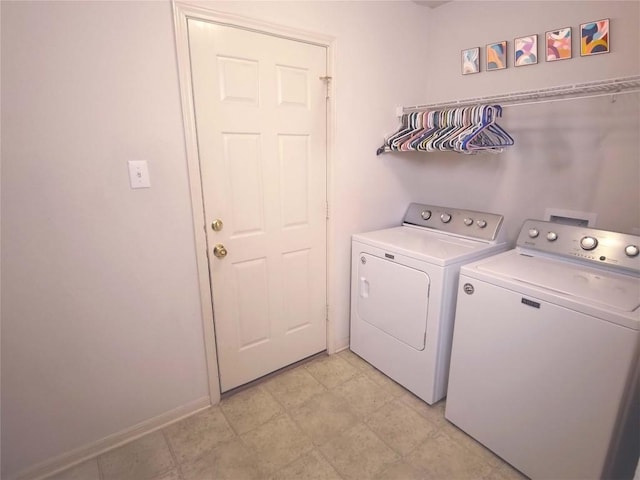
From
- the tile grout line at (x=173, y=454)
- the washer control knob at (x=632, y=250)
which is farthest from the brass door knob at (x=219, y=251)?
the washer control knob at (x=632, y=250)

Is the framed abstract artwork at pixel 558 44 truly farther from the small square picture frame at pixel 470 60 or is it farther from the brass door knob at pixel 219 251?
the brass door knob at pixel 219 251

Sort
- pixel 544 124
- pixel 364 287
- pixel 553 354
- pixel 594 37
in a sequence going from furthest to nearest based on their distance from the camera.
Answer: pixel 364 287 → pixel 544 124 → pixel 594 37 → pixel 553 354

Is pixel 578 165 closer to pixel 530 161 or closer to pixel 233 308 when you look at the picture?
pixel 530 161

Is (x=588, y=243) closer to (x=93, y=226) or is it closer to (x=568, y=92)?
(x=568, y=92)

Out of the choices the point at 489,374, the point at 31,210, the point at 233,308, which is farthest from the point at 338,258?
the point at 31,210

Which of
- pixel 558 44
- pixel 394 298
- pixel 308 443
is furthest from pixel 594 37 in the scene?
pixel 308 443

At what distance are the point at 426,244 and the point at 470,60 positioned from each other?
51.9 inches

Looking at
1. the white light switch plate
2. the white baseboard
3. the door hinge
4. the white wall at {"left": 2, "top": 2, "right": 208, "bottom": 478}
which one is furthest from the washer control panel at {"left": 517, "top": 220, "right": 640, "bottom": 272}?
the white baseboard

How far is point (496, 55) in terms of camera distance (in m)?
2.05

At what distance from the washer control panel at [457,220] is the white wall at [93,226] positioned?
1387mm

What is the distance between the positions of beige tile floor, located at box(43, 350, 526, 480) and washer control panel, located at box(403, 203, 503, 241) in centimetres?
106

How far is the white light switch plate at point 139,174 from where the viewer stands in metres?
1.44

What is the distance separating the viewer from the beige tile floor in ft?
4.98

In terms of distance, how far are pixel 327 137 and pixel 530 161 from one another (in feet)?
4.13
